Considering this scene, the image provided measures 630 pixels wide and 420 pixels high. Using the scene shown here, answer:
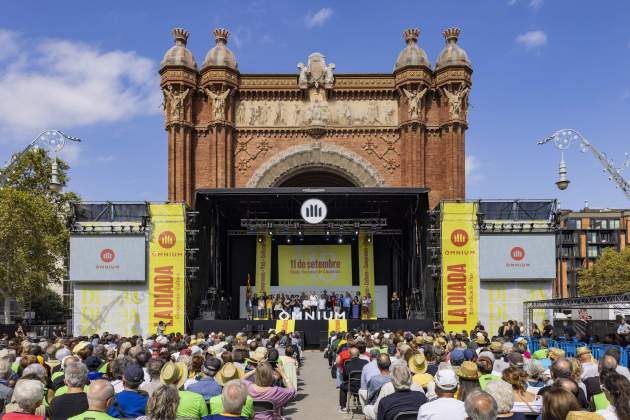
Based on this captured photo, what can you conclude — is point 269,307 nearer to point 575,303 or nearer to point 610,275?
point 575,303

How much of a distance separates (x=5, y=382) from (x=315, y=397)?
771 centimetres

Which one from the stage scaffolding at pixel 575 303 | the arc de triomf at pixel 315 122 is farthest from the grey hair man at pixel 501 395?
the arc de triomf at pixel 315 122

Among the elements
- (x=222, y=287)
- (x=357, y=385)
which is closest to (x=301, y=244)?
(x=222, y=287)

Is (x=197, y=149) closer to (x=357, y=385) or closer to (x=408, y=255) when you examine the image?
(x=408, y=255)

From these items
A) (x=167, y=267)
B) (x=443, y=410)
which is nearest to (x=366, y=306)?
(x=167, y=267)

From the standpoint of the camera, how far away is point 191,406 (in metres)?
6.20

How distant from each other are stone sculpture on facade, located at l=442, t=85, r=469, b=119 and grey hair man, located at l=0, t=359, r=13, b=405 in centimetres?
2801

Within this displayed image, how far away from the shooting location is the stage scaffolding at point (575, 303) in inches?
674

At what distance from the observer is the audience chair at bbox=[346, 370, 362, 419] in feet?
36.9

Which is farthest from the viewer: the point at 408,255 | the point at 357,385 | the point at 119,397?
the point at 408,255

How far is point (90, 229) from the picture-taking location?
25.4 metres

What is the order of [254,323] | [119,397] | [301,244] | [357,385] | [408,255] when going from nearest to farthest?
1. [119,397]
2. [357,385]
3. [254,323]
4. [408,255]
5. [301,244]

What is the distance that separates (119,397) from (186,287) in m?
19.3

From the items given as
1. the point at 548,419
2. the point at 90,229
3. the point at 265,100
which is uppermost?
the point at 265,100
